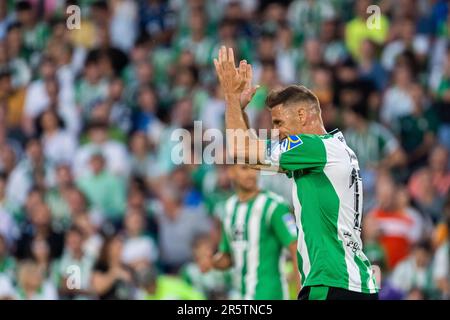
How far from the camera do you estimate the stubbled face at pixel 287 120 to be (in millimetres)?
6793

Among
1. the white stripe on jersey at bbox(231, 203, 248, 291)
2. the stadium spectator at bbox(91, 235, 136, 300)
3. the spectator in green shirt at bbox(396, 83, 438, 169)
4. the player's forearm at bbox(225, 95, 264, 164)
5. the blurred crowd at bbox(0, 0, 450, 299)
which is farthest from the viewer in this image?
the spectator in green shirt at bbox(396, 83, 438, 169)

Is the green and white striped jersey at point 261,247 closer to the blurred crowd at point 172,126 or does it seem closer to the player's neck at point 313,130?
the blurred crowd at point 172,126

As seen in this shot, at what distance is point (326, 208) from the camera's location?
6.70 meters

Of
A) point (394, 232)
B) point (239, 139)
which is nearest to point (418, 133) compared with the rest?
point (394, 232)

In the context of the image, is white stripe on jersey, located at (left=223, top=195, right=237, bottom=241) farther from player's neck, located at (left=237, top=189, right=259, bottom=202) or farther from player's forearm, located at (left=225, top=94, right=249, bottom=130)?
player's forearm, located at (left=225, top=94, right=249, bottom=130)

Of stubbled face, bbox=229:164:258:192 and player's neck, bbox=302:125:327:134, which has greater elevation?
player's neck, bbox=302:125:327:134

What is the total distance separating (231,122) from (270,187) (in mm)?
5360

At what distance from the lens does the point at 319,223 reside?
670 cm

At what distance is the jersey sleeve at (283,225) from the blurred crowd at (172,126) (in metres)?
2.03

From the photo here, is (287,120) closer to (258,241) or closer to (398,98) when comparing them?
(258,241)

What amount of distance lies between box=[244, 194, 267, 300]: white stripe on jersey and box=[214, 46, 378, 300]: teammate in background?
6.64 ft

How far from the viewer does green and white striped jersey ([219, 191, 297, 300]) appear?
346 inches

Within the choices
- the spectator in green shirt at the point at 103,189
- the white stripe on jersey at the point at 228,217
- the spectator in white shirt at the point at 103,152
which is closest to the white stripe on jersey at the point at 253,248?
the white stripe on jersey at the point at 228,217

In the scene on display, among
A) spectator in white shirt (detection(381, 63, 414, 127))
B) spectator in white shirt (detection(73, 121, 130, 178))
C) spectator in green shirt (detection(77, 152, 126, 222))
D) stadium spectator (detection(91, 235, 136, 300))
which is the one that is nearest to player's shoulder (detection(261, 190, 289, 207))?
stadium spectator (detection(91, 235, 136, 300))
